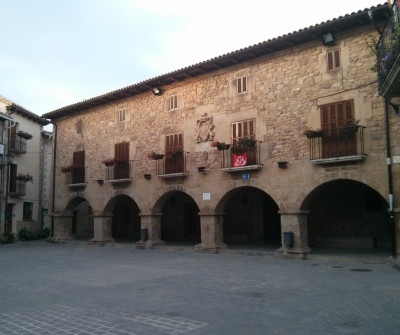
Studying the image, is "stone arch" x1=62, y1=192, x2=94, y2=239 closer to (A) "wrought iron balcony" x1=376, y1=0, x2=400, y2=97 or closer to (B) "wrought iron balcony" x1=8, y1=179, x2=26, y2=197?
(B) "wrought iron balcony" x1=8, y1=179, x2=26, y2=197

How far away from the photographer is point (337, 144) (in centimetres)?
1323

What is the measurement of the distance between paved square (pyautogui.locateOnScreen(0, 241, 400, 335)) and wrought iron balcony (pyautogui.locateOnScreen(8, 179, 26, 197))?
13681mm

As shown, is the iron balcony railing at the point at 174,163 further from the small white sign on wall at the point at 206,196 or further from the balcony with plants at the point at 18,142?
the balcony with plants at the point at 18,142

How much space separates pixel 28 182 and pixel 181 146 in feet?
48.1

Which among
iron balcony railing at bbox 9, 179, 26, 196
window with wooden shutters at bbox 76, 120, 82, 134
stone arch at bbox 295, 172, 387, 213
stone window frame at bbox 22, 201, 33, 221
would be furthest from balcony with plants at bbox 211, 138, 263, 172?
stone window frame at bbox 22, 201, 33, 221

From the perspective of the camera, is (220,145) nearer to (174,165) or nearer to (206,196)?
(206,196)

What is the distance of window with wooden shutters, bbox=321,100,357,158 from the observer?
1302 cm

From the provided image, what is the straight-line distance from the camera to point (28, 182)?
27219mm

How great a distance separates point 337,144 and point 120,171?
11.1m

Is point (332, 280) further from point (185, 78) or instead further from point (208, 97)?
point (185, 78)

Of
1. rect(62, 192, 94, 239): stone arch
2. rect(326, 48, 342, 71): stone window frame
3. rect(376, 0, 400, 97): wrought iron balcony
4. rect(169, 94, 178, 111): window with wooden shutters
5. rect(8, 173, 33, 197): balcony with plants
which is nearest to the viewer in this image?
rect(376, 0, 400, 97): wrought iron balcony

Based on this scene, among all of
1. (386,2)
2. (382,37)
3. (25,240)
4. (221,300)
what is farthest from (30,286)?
(25,240)

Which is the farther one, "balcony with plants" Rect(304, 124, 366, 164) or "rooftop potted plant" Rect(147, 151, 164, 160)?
"rooftop potted plant" Rect(147, 151, 164, 160)

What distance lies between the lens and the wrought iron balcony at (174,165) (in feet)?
57.1
